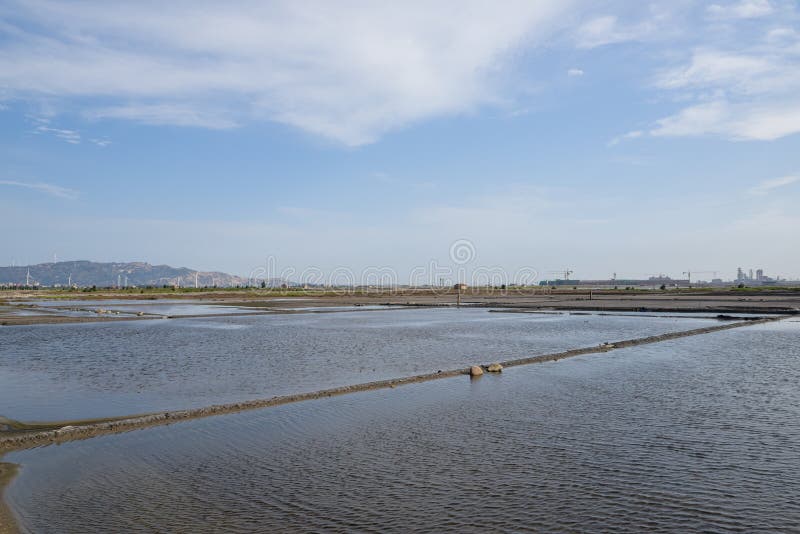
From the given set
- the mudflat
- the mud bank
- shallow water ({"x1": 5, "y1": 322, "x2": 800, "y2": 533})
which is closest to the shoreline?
the mud bank

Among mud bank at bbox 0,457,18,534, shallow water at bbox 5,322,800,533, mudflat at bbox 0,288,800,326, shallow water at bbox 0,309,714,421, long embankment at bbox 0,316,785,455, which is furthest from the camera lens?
mudflat at bbox 0,288,800,326

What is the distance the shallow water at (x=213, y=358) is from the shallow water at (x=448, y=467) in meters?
3.11

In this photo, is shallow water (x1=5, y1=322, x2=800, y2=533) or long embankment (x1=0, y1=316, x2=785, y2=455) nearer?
shallow water (x1=5, y1=322, x2=800, y2=533)

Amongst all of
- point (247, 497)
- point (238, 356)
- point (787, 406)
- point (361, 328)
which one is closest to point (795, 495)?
point (787, 406)

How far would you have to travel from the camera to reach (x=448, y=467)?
341 inches

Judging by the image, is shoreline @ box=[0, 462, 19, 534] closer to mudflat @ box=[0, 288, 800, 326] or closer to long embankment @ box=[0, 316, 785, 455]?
long embankment @ box=[0, 316, 785, 455]

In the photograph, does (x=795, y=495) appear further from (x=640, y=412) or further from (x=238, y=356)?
(x=238, y=356)

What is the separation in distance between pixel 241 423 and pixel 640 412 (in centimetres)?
879

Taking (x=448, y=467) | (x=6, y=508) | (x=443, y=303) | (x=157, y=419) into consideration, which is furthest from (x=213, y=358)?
(x=443, y=303)

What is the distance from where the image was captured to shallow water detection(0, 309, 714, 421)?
14.4 m

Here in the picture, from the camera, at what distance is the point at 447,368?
64.0ft

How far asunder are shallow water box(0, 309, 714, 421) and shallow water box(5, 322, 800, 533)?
3111 millimetres

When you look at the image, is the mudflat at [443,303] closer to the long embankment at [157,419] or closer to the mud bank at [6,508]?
the long embankment at [157,419]

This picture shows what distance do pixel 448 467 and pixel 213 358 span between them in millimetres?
15579
